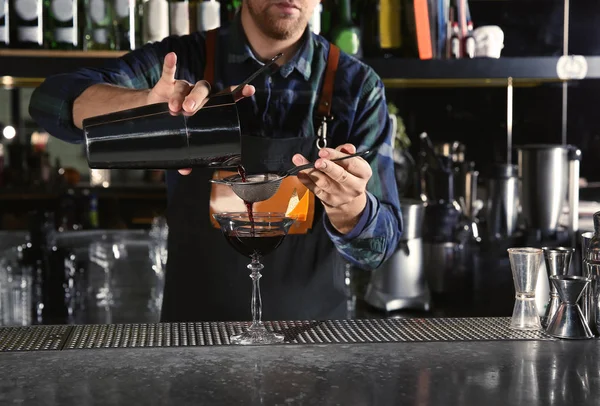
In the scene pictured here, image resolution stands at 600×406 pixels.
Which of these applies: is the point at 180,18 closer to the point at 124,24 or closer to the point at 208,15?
the point at 208,15

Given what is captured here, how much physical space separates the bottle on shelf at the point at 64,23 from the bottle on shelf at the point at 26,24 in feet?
0.15

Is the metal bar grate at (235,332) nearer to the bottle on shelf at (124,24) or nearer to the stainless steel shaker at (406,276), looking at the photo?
the stainless steel shaker at (406,276)

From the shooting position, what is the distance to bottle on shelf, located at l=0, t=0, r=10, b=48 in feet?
9.77

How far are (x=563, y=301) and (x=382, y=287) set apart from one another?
4.62 feet

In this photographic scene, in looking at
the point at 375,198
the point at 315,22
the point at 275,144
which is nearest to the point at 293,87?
the point at 275,144

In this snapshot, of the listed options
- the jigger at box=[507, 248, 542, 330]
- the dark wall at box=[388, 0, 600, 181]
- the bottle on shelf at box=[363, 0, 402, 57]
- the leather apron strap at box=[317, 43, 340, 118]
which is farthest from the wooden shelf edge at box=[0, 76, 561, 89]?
the jigger at box=[507, 248, 542, 330]

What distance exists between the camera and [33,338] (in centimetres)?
151

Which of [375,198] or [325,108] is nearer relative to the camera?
[375,198]

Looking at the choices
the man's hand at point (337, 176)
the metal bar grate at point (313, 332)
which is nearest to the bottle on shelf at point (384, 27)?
the man's hand at point (337, 176)

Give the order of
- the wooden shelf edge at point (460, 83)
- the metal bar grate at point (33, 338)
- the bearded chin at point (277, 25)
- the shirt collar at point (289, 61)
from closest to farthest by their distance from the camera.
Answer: the metal bar grate at point (33, 338) → the bearded chin at point (277, 25) → the shirt collar at point (289, 61) → the wooden shelf edge at point (460, 83)

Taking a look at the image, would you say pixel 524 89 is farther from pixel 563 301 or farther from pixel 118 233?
pixel 563 301

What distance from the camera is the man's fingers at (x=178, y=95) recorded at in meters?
1.47

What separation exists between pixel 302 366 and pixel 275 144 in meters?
1.00

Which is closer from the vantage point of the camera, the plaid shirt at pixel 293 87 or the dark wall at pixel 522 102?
the plaid shirt at pixel 293 87
